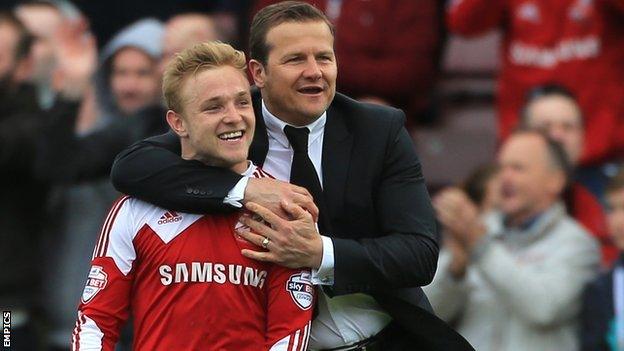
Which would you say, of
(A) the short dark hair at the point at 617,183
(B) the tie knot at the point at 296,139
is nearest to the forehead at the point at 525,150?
(A) the short dark hair at the point at 617,183

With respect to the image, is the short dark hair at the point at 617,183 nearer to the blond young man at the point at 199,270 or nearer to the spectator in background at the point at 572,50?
the spectator in background at the point at 572,50

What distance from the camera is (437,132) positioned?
9641 millimetres

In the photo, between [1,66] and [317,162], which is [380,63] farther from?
[317,162]

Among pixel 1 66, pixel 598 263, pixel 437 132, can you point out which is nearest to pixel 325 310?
pixel 598 263

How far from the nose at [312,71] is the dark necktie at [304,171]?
208 mm

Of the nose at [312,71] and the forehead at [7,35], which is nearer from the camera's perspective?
the nose at [312,71]

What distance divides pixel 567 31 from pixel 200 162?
3873 millimetres

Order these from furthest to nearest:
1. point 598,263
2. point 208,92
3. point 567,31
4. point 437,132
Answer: point 437,132
point 567,31
point 598,263
point 208,92

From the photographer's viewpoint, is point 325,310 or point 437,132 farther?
point 437,132

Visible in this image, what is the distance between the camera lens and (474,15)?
8.76 meters

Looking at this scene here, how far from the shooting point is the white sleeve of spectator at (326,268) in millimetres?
4973

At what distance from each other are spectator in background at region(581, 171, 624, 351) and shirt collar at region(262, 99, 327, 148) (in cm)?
221

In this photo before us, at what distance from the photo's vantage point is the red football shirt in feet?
16.0
